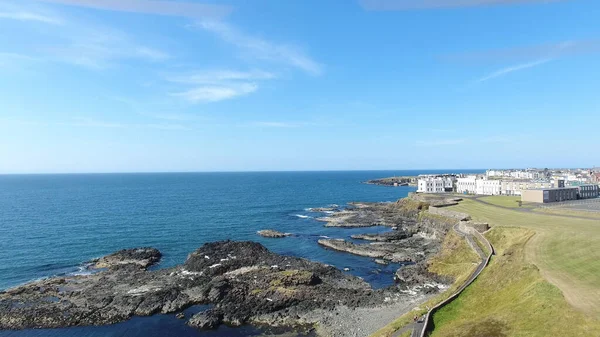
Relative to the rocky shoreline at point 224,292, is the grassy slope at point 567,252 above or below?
above

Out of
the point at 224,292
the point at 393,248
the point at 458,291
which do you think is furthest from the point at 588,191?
the point at 224,292

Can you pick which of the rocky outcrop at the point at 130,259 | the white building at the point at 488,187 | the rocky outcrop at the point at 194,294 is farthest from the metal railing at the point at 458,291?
the white building at the point at 488,187

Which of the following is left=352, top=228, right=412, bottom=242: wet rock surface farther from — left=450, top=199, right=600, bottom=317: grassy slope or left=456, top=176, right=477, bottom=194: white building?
left=456, top=176, right=477, bottom=194: white building

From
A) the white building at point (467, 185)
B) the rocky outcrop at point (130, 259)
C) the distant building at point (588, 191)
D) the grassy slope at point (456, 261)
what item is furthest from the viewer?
the white building at point (467, 185)

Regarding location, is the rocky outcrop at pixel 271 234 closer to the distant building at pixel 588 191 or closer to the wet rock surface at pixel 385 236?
the wet rock surface at pixel 385 236

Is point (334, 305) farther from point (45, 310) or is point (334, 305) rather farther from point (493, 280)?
point (45, 310)

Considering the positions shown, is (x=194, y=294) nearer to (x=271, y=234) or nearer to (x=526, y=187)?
(x=271, y=234)

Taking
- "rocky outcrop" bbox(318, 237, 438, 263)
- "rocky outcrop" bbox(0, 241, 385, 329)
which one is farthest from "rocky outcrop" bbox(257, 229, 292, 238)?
"rocky outcrop" bbox(0, 241, 385, 329)
